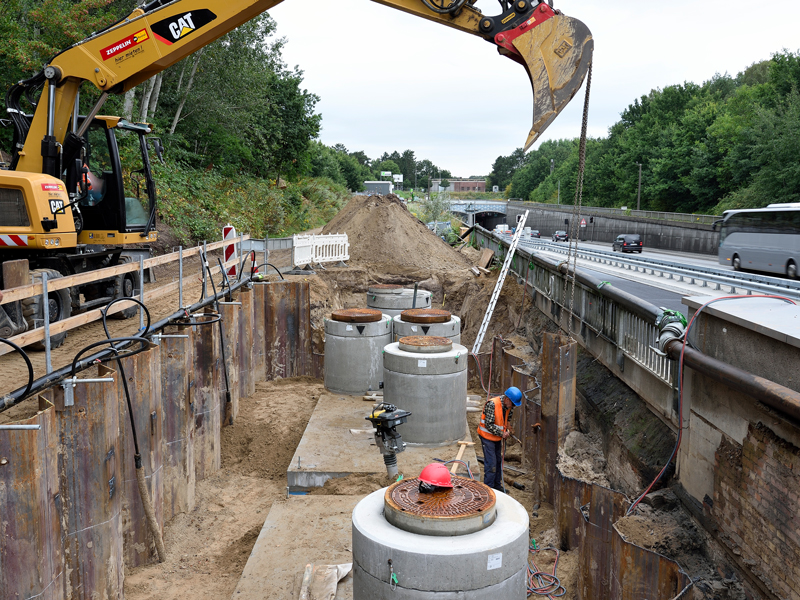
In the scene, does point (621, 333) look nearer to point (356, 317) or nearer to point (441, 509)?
point (441, 509)

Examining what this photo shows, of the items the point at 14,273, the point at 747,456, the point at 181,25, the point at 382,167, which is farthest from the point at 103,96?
the point at 382,167

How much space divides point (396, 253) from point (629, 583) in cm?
2034

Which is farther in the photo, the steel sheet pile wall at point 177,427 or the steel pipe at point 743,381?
the steel sheet pile wall at point 177,427

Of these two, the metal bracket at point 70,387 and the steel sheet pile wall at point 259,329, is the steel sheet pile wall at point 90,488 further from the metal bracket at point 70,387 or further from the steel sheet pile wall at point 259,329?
the steel sheet pile wall at point 259,329

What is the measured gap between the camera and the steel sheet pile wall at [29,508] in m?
4.97

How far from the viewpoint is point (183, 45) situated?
1031 centimetres

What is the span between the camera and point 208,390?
1022 centimetres

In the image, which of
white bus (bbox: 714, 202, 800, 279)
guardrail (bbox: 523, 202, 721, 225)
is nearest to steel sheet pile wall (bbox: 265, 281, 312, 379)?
white bus (bbox: 714, 202, 800, 279)

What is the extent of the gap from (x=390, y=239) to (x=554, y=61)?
17.4m

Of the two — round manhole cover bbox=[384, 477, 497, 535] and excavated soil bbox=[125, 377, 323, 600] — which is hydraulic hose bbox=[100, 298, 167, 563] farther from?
round manhole cover bbox=[384, 477, 497, 535]

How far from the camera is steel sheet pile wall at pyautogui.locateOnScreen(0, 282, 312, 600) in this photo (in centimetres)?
509

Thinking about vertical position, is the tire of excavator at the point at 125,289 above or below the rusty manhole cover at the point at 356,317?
above

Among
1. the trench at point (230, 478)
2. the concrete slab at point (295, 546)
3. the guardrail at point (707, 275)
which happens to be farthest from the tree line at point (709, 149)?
the concrete slab at point (295, 546)

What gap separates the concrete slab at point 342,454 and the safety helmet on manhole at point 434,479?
4.07 m
